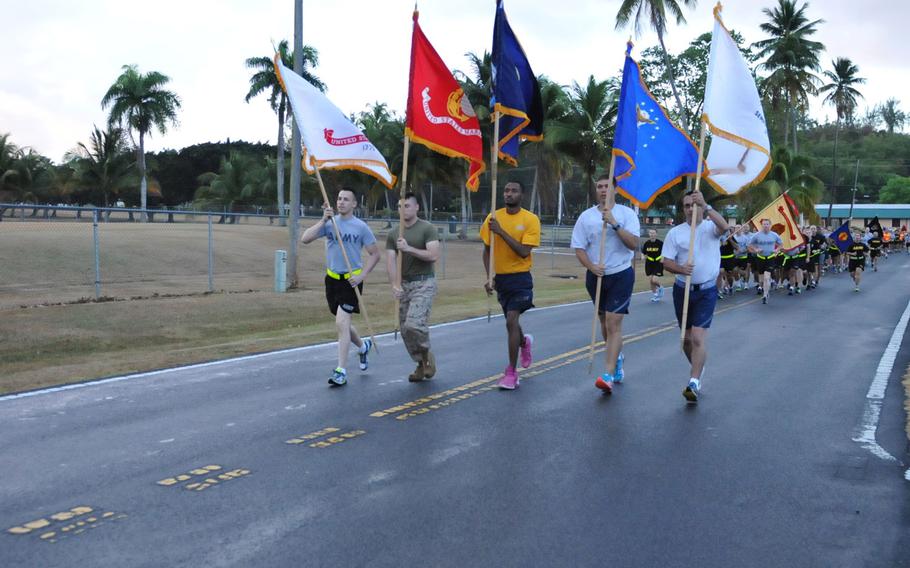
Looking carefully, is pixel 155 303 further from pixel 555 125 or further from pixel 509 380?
pixel 555 125

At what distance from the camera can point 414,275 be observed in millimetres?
8781

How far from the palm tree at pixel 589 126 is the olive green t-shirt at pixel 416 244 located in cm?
3563

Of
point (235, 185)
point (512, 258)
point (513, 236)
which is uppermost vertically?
point (235, 185)

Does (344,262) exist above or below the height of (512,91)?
below

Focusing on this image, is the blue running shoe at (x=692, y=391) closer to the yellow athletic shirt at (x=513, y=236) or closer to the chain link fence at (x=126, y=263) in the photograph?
the yellow athletic shirt at (x=513, y=236)

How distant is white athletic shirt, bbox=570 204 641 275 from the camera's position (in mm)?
8375

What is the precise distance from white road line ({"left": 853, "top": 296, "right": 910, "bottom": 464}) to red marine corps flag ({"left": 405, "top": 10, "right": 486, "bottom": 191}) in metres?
4.28

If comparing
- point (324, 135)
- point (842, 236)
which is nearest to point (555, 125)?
point (842, 236)

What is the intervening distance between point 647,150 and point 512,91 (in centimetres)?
150

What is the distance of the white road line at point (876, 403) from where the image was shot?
21.5ft

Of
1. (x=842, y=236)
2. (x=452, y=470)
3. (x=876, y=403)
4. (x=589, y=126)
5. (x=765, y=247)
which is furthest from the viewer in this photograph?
(x=589, y=126)

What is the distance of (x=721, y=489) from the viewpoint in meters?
5.45

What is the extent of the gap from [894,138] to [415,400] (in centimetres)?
13087

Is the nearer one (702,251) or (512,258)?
(702,251)
